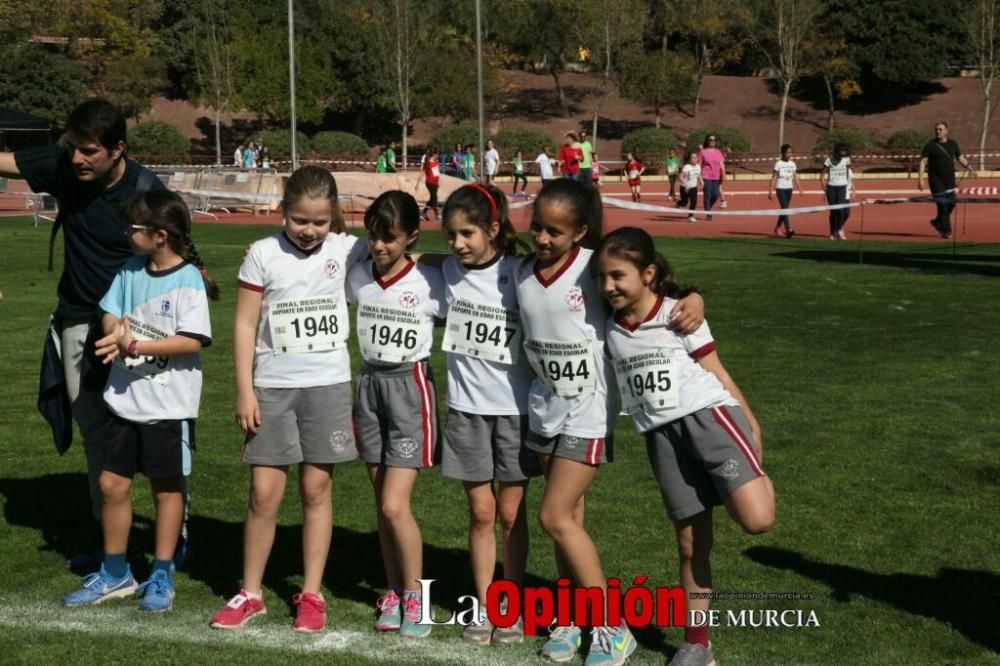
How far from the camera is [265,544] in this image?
543cm

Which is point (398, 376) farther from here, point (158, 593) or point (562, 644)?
point (158, 593)

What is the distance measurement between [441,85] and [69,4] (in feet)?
63.8

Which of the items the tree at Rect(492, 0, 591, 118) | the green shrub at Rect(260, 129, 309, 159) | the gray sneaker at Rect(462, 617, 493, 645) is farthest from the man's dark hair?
the tree at Rect(492, 0, 591, 118)

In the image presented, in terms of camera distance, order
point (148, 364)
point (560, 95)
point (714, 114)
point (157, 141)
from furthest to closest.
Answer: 1. point (560, 95)
2. point (714, 114)
3. point (157, 141)
4. point (148, 364)

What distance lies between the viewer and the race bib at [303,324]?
529 centimetres

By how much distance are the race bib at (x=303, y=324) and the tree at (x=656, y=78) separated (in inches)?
A: 2711

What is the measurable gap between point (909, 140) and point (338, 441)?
2308 inches

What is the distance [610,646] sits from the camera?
4.89m

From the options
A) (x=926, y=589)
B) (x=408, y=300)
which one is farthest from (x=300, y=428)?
(x=926, y=589)

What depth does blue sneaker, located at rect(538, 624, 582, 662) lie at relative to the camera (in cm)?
494

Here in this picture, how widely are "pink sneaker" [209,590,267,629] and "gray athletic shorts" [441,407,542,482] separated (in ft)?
3.18

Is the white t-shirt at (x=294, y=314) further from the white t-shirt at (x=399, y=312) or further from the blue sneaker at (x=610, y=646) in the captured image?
the blue sneaker at (x=610, y=646)

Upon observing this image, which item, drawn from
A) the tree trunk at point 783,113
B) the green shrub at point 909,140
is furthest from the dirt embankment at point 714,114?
the green shrub at point 909,140

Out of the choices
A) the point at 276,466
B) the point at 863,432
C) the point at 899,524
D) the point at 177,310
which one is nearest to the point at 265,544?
the point at 276,466
